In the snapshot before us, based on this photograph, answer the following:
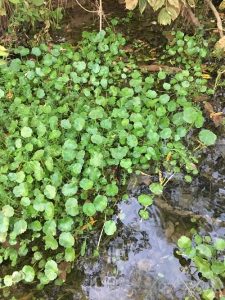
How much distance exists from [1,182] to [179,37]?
7.86ft

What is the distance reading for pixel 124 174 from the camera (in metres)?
3.17

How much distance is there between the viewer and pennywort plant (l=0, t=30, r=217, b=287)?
9.18 ft

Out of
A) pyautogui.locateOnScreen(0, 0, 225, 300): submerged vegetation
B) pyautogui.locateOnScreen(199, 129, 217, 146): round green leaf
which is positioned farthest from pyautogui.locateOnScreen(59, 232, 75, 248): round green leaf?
pyautogui.locateOnScreen(199, 129, 217, 146): round green leaf

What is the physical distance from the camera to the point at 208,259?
258 centimetres

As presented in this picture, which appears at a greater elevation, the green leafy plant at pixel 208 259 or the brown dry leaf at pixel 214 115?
the brown dry leaf at pixel 214 115

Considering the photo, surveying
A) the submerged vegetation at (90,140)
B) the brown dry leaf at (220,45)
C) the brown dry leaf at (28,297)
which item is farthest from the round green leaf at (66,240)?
the brown dry leaf at (220,45)

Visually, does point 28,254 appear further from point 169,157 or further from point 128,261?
point 169,157

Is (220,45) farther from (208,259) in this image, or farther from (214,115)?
(208,259)

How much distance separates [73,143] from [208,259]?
1.28m

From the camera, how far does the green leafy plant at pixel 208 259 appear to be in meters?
2.47

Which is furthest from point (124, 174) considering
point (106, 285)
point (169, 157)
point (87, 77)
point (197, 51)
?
point (197, 51)

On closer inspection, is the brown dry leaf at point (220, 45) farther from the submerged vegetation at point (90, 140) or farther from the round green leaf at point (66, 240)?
the round green leaf at point (66, 240)

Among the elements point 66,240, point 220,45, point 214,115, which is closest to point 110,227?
point 66,240

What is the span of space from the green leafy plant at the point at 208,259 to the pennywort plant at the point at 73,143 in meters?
0.44
